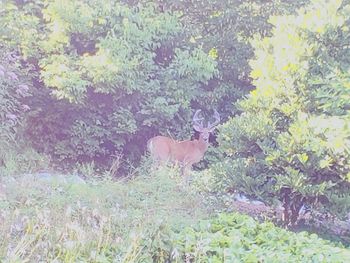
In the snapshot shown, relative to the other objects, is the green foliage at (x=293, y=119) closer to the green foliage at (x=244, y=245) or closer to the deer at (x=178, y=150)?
the green foliage at (x=244, y=245)

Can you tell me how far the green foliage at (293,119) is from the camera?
Answer: 225 inches

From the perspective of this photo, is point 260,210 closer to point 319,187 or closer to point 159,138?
point 319,187

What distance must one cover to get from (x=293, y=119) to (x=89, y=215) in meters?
2.59

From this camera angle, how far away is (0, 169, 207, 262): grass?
3.44m

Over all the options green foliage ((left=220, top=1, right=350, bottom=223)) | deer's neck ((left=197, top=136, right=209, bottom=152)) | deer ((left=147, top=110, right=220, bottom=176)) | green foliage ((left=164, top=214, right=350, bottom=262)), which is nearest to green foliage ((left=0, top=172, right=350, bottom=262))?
green foliage ((left=164, top=214, right=350, bottom=262))

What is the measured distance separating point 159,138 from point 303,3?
386cm

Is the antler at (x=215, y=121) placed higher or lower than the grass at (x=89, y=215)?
higher

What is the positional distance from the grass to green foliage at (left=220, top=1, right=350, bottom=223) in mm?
744

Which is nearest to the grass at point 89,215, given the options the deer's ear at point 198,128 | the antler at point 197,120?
the deer's ear at point 198,128

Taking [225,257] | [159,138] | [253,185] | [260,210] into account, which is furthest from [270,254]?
[159,138]

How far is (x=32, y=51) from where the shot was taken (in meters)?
8.82

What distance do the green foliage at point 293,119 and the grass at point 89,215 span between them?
0.74 m

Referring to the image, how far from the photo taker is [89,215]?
440cm

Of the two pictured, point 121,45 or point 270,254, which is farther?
point 121,45
